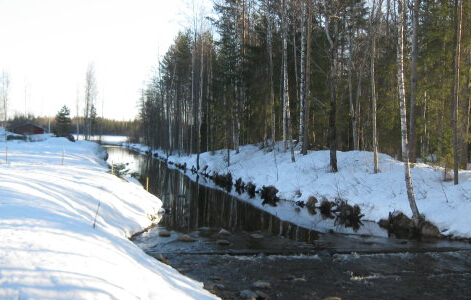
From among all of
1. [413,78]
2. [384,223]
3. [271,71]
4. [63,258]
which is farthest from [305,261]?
[271,71]

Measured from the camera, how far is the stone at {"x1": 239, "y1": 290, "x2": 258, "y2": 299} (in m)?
6.36

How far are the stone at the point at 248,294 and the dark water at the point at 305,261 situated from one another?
0.16ft

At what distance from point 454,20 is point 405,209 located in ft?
27.1

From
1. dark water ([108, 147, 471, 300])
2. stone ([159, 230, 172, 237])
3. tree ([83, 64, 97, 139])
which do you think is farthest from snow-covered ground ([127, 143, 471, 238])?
tree ([83, 64, 97, 139])

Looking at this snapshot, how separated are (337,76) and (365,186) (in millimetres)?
7866

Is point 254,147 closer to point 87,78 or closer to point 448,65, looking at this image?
point 448,65

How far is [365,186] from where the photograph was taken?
15.2 metres

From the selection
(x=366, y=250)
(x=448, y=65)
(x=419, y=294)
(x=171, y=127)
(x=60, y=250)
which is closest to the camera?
(x=60, y=250)

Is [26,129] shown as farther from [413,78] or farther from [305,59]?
[413,78]

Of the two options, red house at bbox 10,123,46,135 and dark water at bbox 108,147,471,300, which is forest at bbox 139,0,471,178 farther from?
red house at bbox 10,123,46,135

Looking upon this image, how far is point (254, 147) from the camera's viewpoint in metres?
29.0

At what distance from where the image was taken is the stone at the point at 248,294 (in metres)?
6.36

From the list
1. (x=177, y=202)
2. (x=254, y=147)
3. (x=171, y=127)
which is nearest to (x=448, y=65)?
(x=177, y=202)

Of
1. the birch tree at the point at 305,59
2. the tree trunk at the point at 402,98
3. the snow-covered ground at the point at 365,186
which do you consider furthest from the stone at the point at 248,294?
the birch tree at the point at 305,59
